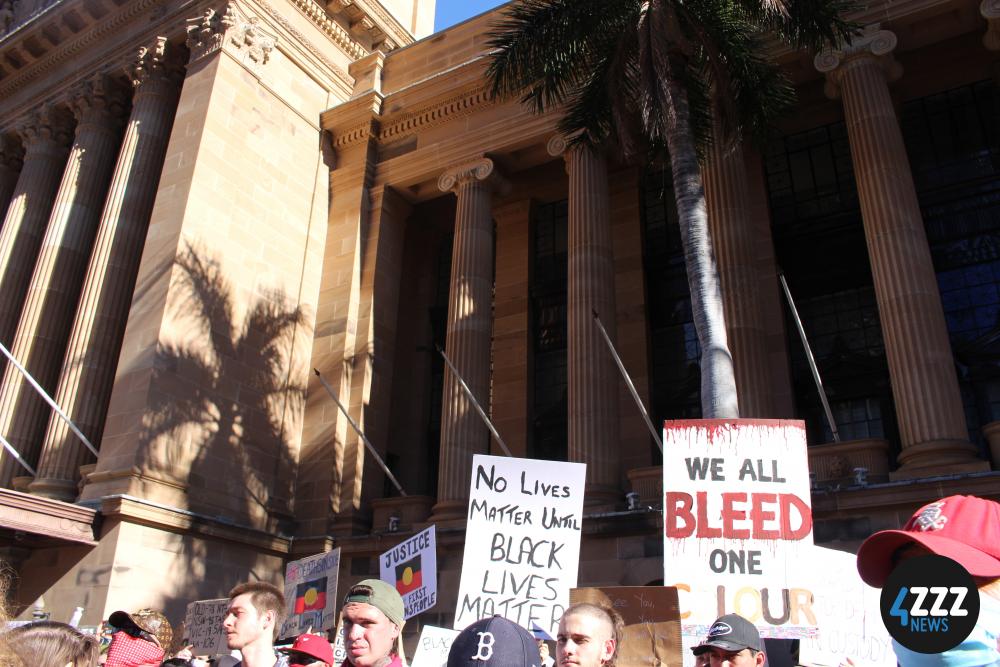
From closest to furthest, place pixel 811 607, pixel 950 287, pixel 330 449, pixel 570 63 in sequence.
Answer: pixel 811 607 → pixel 570 63 → pixel 950 287 → pixel 330 449

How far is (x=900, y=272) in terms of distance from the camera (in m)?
15.1

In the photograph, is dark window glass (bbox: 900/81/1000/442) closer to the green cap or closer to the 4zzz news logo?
the green cap

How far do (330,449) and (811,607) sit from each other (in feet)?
48.3

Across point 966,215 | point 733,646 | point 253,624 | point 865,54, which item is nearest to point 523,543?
point 253,624

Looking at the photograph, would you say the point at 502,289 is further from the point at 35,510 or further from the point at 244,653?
the point at 244,653

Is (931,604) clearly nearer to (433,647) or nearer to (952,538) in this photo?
(952,538)

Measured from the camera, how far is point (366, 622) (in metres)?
3.74

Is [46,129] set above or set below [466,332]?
above

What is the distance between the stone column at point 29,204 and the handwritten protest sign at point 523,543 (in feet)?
60.8

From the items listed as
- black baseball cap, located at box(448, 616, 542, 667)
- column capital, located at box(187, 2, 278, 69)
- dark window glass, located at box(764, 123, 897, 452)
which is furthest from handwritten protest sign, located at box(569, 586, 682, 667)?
column capital, located at box(187, 2, 278, 69)

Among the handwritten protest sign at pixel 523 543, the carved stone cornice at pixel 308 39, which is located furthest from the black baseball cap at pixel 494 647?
the carved stone cornice at pixel 308 39

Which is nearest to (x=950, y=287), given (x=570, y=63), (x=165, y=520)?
(x=570, y=63)

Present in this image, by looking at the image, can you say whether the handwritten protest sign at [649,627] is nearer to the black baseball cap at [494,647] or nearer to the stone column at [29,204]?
the black baseball cap at [494,647]

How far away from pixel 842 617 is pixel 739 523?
1223 millimetres
